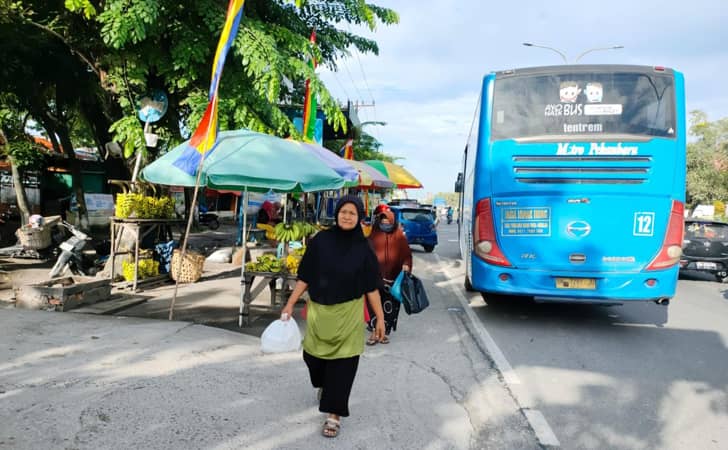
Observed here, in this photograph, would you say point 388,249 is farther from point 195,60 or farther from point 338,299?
point 195,60

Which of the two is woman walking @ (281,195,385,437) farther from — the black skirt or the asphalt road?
the asphalt road

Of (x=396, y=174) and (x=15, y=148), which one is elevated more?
(x=15, y=148)

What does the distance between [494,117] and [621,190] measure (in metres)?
1.88

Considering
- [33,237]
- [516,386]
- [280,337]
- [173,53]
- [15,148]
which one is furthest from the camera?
[15,148]

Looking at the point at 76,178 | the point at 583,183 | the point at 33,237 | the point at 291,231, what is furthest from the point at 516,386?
the point at 76,178

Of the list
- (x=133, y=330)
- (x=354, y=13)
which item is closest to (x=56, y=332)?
(x=133, y=330)

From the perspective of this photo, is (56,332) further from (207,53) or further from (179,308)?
(207,53)

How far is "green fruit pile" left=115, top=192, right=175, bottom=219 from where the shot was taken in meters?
8.95

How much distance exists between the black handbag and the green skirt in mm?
2210

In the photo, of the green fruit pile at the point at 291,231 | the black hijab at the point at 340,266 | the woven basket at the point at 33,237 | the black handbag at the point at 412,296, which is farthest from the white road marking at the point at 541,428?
the woven basket at the point at 33,237

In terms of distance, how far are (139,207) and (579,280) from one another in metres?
7.14

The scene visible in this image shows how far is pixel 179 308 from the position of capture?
7.80 m

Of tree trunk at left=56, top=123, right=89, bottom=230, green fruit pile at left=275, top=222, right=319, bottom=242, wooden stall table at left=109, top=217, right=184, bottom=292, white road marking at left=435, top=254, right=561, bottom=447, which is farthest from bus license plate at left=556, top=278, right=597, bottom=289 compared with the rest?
tree trunk at left=56, top=123, right=89, bottom=230

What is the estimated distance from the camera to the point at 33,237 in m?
11.1
